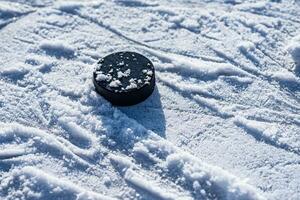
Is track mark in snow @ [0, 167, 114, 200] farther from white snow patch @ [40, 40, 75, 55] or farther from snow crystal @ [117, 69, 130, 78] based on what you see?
white snow patch @ [40, 40, 75, 55]

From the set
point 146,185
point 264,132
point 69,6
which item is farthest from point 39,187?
point 69,6

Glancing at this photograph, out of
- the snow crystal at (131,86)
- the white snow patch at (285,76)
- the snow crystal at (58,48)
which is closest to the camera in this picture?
the snow crystal at (131,86)

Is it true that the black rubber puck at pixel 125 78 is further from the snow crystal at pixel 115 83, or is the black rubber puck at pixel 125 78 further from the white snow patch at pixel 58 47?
the white snow patch at pixel 58 47

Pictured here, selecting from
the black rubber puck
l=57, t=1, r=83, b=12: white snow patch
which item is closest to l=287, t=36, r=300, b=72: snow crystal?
the black rubber puck

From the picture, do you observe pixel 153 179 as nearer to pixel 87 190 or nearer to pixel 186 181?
pixel 186 181

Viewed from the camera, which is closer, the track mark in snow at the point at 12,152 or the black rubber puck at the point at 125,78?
the track mark in snow at the point at 12,152

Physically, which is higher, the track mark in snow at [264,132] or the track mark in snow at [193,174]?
the track mark in snow at [264,132]

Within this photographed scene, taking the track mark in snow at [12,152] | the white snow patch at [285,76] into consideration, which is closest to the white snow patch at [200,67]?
the white snow patch at [285,76]

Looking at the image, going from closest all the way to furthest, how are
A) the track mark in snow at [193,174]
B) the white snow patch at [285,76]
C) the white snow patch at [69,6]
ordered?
the track mark in snow at [193,174] → the white snow patch at [285,76] → the white snow patch at [69,6]
